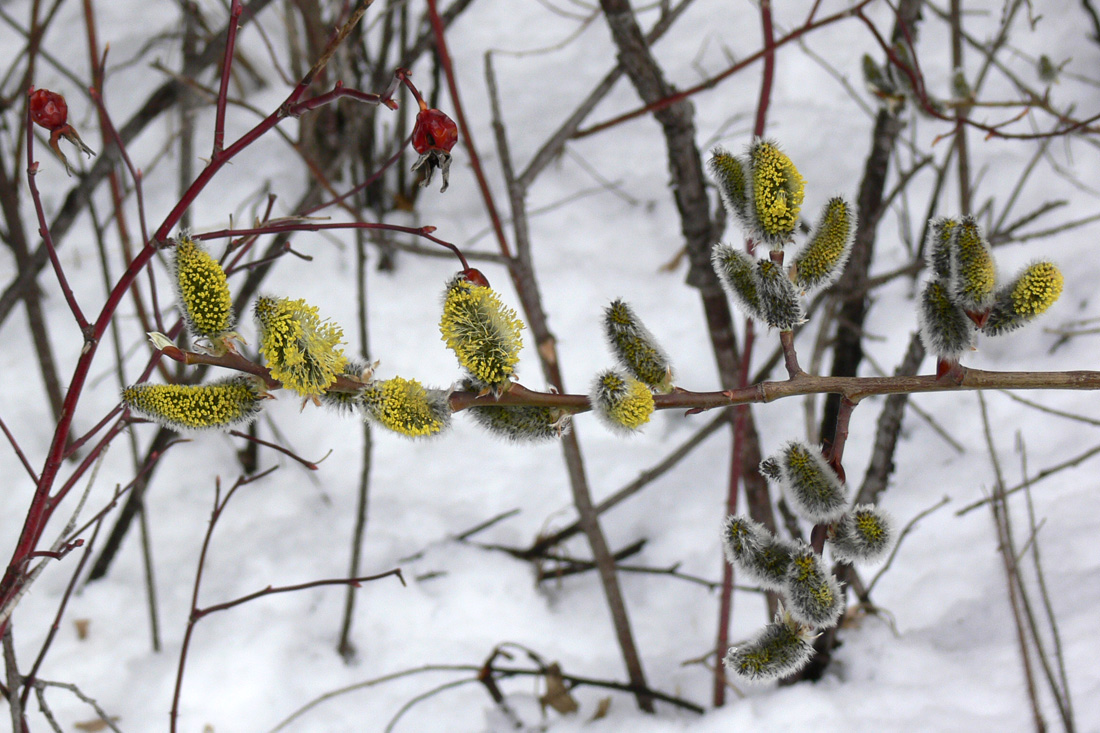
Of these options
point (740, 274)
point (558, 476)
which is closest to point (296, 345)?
point (740, 274)

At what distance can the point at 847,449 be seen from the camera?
165 centimetres

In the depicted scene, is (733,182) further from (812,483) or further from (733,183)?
(812,483)

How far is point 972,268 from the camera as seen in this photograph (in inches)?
23.2

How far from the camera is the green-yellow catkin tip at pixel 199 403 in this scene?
0.56 meters

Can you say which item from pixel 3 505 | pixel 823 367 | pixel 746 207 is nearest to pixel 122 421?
pixel 746 207

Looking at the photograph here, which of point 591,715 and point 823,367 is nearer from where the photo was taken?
point 591,715

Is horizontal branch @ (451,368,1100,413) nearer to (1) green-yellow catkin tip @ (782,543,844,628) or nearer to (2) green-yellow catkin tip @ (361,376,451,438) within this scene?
(2) green-yellow catkin tip @ (361,376,451,438)

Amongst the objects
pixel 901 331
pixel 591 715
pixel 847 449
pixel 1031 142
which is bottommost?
pixel 591 715

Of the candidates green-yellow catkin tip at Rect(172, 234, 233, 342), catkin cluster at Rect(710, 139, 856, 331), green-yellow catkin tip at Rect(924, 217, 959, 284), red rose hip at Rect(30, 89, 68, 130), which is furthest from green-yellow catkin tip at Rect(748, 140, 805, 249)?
red rose hip at Rect(30, 89, 68, 130)

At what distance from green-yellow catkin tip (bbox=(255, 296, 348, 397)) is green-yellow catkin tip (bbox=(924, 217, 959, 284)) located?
0.43m

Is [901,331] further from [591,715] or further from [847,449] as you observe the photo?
[591,715]

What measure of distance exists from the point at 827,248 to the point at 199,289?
44cm

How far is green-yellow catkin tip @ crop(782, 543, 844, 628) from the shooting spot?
59 cm

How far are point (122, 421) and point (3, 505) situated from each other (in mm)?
1021
